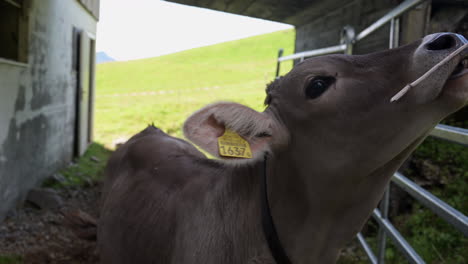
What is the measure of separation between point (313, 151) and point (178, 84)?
2927 centimetres

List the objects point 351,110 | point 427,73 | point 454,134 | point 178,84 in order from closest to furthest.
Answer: point 427,73, point 351,110, point 454,134, point 178,84

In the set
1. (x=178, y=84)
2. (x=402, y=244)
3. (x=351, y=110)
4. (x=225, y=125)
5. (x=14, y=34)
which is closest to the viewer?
(x=351, y=110)

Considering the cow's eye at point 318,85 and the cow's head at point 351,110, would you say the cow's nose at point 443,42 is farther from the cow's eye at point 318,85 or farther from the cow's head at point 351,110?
the cow's eye at point 318,85

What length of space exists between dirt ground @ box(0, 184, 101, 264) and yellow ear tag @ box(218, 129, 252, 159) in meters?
2.32

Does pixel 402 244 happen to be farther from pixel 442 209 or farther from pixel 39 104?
pixel 39 104

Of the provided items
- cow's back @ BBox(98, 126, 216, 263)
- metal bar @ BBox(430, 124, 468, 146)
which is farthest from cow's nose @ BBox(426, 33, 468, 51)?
cow's back @ BBox(98, 126, 216, 263)

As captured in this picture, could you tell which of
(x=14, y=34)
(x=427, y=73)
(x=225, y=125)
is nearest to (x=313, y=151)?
(x=225, y=125)

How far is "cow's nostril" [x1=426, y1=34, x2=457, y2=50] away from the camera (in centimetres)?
125

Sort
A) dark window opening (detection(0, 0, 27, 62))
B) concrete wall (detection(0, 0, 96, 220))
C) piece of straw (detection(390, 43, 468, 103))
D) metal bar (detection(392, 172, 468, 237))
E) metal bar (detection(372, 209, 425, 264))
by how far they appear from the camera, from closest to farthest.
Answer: piece of straw (detection(390, 43, 468, 103)), metal bar (detection(392, 172, 468, 237)), metal bar (detection(372, 209, 425, 264)), concrete wall (detection(0, 0, 96, 220)), dark window opening (detection(0, 0, 27, 62))

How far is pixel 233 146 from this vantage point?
1.44m

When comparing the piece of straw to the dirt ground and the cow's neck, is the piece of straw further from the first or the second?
the dirt ground

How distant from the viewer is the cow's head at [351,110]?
1224 mm

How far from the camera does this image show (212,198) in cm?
171

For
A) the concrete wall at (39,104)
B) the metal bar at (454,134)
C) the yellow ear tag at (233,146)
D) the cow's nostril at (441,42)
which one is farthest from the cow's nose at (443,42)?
the concrete wall at (39,104)
